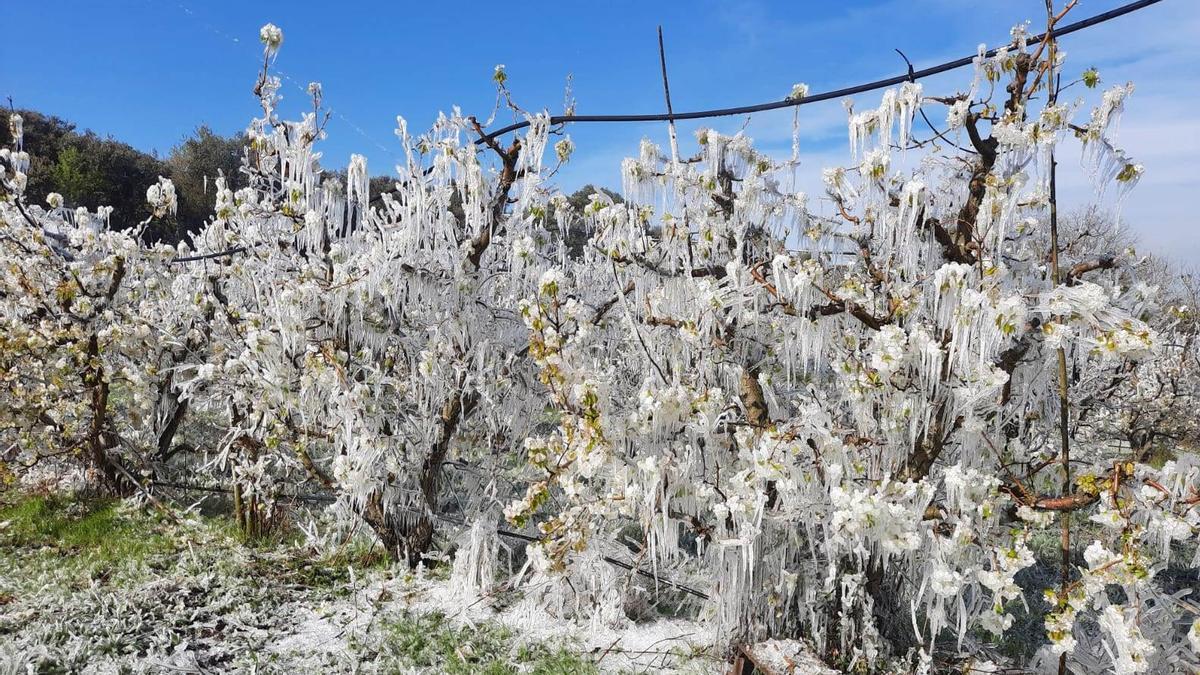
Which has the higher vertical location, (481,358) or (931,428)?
(481,358)

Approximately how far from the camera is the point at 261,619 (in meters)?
4.49

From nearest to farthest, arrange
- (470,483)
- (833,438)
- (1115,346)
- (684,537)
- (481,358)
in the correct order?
1. (1115,346)
2. (833,438)
3. (481,358)
4. (470,483)
5. (684,537)

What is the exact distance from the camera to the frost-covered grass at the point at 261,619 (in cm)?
395

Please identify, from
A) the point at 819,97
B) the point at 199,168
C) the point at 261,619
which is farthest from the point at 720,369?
the point at 199,168

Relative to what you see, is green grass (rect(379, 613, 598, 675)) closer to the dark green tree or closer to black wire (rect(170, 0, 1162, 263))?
black wire (rect(170, 0, 1162, 263))

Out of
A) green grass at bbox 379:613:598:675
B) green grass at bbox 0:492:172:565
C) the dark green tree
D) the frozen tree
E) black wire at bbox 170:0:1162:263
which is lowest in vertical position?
green grass at bbox 379:613:598:675

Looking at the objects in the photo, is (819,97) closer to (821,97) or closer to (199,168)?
(821,97)

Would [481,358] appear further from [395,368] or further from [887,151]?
[887,151]

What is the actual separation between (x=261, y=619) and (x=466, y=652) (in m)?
1.49

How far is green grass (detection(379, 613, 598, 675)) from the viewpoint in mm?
3900

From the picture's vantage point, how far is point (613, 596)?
173 inches

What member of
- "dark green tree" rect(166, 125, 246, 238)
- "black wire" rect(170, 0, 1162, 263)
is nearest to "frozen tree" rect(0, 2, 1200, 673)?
"black wire" rect(170, 0, 1162, 263)

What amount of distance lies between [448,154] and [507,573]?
2964mm

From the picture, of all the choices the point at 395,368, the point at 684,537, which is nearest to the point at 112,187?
the point at 395,368
